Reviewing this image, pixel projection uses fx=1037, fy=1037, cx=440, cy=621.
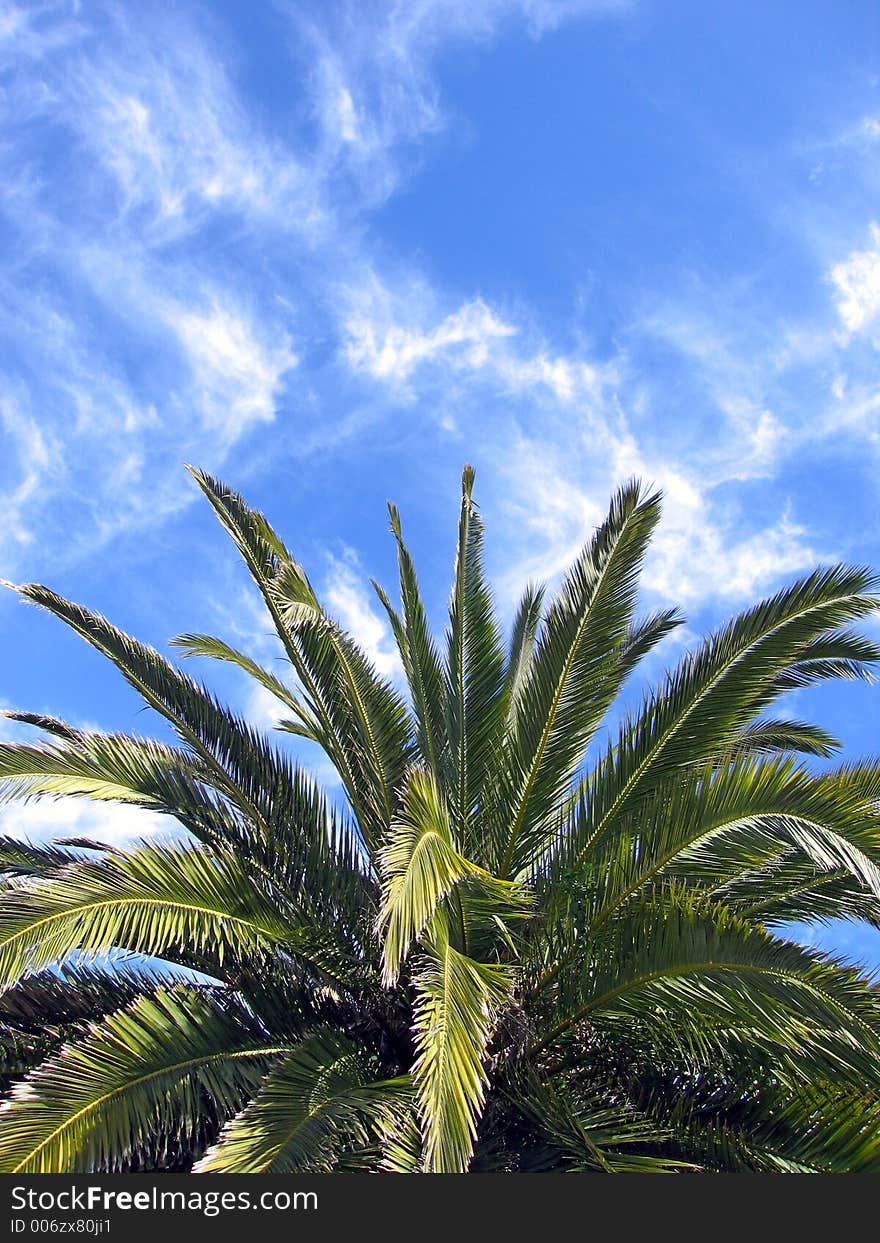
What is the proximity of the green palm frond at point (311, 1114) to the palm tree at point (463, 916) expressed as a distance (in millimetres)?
19

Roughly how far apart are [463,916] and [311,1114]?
1.40 metres

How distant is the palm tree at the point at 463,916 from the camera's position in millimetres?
5391

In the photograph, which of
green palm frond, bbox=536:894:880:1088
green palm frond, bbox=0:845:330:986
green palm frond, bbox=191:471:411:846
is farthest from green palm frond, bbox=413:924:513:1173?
green palm frond, bbox=191:471:411:846

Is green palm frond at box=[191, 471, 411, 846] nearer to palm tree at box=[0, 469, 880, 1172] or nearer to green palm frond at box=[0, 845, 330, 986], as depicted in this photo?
palm tree at box=[0, 469, 880, 1172]

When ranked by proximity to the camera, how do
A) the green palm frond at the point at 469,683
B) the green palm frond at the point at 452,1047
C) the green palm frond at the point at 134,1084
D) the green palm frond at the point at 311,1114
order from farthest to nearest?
the green palm frond at the point at 469,683 < the green palm frond at the point at 134,1084 < the green palm frond at the point at 311,1114 < the green palm frond at the point at 452,1047

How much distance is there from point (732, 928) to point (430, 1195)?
2.14 meters

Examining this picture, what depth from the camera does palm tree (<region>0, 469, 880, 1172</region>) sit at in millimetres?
5391

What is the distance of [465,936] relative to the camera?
6379mm

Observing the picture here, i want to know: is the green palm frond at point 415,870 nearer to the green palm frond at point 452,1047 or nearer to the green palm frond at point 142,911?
the green palm frond at point 452,1047

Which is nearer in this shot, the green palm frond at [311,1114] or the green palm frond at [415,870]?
the green palm frond at [415,870]

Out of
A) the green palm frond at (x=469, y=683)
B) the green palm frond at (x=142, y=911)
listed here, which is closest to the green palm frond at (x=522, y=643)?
the green palm frond at (x=469, y=683)

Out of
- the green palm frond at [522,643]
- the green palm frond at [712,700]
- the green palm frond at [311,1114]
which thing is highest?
the green palm frond at [522,643]

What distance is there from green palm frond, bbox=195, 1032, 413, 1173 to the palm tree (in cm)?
2

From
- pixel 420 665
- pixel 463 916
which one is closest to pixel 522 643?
pixel 420 665
